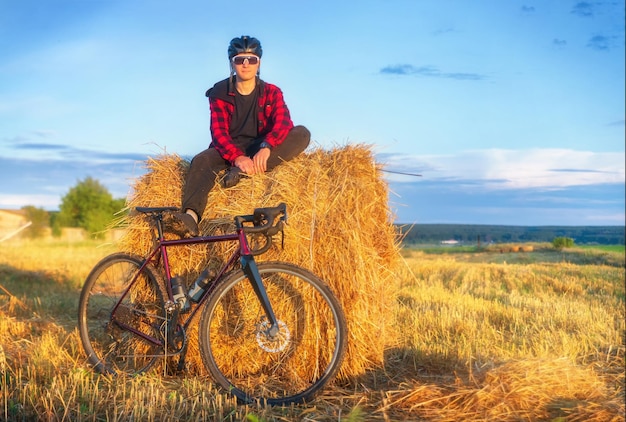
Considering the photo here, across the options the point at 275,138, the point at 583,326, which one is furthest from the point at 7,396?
the point at 583,326

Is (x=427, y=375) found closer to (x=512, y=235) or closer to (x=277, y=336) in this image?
(x=277, y=336)

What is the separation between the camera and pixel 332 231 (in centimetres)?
525

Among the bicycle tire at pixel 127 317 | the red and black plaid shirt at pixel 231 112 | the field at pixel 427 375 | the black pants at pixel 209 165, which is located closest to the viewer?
the field at pixel 427 375

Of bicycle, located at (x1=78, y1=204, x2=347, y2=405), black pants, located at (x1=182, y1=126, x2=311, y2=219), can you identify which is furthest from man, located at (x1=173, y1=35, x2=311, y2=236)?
bicycle, located at (x1=78, y1=204, x2=347, y2=405)

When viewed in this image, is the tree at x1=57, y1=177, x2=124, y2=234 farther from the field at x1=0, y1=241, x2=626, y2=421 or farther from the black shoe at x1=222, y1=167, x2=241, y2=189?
the black shoe at x1=222, y1=167, x2=241, y2=189

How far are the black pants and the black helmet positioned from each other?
77 cm

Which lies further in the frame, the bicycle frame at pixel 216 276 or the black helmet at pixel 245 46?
the black helmet at pixel 245 46

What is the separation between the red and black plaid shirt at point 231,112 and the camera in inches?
224

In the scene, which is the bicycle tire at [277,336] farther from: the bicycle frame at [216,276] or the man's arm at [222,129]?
the man's arm at [222,129]

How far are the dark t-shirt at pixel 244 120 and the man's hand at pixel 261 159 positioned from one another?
19.0 inches

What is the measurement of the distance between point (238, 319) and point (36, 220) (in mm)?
42696

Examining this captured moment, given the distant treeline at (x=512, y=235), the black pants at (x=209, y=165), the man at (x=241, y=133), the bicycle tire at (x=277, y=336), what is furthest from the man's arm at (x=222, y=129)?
the distant treeline at (x=512, y=235)

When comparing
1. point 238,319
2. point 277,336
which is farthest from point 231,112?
point 277,336

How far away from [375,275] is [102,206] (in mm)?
43355
